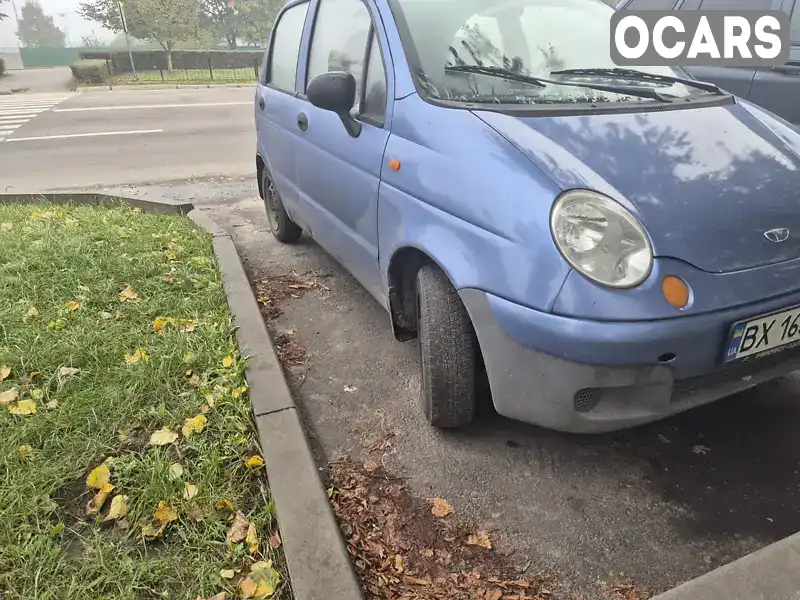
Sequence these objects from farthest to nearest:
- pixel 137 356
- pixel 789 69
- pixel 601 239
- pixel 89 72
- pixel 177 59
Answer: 1. pixel 177 59
2. pixel 89 72
3. pixel 789 69
4. pixel 137 356
5. pixel 601 239

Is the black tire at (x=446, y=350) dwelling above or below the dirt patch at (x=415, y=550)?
above

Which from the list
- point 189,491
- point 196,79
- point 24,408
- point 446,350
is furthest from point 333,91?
point 196,79

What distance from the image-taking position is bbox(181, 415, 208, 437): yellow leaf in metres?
2.43

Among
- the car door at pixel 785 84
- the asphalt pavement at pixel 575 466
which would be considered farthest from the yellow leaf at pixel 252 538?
the car door at pixel 785 84

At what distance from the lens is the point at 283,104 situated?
403cm

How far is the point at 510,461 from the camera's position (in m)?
2.40

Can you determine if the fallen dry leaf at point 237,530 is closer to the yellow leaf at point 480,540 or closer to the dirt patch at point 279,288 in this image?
the yellow leaf at point 480,540

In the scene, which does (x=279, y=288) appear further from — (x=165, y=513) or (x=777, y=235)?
(x=777, y=235)

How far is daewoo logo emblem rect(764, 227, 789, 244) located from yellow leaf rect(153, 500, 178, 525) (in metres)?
2.12

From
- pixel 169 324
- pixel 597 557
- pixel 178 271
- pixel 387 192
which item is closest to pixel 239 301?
pixel 169 324

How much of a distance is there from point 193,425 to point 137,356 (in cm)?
67

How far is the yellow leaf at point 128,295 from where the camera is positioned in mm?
3562

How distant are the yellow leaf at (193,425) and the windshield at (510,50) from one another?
1578 mm

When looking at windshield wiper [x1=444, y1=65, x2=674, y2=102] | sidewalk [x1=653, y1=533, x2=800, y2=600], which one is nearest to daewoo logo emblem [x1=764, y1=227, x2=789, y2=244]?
windshield wiper [x1=444, y1=65, x2=674, y2=102]
